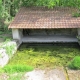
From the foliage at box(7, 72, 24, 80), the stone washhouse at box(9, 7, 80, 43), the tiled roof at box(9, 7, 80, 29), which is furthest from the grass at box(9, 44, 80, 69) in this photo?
the foliage at box(7, 72, 24, 80)

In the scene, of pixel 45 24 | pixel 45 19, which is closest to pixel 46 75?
pixel 45 24

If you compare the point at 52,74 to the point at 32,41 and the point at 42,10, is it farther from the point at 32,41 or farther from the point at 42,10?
the point at 42,10

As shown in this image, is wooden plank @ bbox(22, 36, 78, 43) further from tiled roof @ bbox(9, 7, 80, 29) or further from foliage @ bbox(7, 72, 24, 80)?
foliage @ bbox(7, 72, 24, 80)

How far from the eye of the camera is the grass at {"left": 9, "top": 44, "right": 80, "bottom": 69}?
12442mm

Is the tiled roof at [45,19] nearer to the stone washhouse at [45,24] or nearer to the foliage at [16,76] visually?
the stone washhouse at [45,24]

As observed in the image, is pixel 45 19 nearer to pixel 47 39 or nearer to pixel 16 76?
pixel 47 39

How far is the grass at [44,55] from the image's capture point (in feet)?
40.8

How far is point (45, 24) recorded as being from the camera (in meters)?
15.9

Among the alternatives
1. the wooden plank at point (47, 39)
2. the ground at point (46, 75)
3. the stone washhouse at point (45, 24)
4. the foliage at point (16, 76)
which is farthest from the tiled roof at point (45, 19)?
the foliage at point (16, 76)

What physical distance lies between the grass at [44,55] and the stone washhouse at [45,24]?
4.75 ft

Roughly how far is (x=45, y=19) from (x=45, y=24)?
1014mm

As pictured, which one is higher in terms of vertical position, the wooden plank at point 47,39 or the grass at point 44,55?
the grass at point 44,55

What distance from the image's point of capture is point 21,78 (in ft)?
31.6

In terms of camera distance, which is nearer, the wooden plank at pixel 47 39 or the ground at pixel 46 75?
the ground at pixel 46 75
